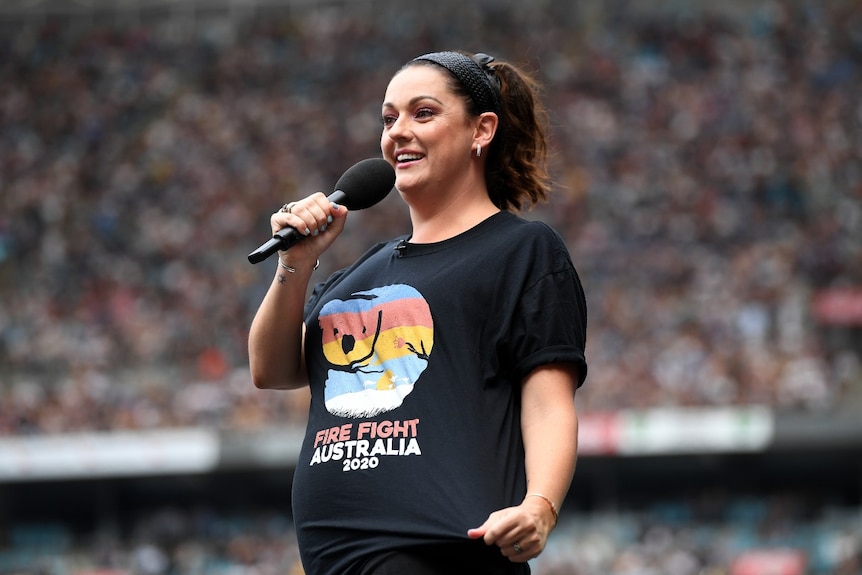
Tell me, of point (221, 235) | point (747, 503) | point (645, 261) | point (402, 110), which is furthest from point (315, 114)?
point (402, 110)

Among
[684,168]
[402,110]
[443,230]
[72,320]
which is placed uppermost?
[402,110]

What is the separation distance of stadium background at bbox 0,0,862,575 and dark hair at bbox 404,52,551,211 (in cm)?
1106

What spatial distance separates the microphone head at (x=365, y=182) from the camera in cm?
321

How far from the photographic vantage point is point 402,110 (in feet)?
10.1

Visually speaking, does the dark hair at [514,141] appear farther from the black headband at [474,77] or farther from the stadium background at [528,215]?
the stadium background at [528,215]

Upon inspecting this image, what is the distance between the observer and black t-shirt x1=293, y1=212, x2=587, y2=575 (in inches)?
108

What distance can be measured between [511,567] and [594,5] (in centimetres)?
2315

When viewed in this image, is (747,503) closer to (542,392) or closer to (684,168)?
(684,168)

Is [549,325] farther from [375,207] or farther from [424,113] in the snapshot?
[375,207]

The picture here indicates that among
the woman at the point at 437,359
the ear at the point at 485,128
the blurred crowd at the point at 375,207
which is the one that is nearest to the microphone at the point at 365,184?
the woman at the point at 437,359

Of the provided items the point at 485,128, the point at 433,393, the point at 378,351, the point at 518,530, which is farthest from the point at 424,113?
the point at 518,530

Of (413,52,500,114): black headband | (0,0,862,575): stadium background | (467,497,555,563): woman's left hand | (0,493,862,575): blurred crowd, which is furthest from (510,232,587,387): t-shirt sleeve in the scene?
(0,493,862,575): blurred crowd

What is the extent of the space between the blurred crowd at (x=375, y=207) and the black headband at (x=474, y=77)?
40.2ft

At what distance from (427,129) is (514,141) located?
261 millimetres
